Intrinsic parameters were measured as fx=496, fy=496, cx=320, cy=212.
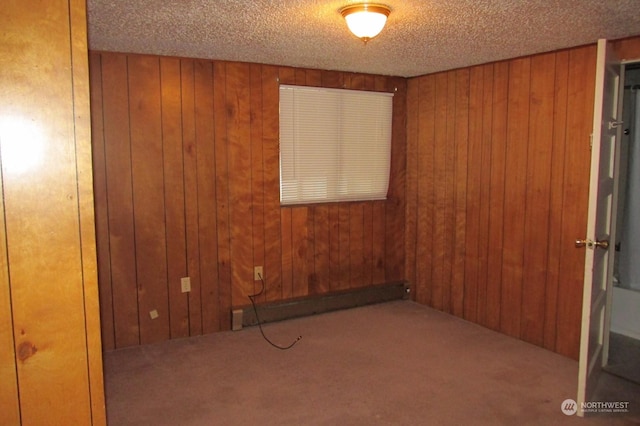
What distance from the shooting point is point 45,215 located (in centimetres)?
148

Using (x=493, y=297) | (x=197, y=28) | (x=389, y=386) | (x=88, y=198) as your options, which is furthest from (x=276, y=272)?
(x=88, y=198)

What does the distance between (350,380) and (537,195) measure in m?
1.89

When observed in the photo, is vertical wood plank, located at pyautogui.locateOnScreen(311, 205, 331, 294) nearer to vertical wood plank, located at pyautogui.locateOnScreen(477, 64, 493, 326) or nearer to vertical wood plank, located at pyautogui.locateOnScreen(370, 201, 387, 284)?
vertical wood plank, located at pyautogui.locateOnScreen(370, 201, 387, 284)

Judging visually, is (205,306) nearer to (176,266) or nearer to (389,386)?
(176,266)

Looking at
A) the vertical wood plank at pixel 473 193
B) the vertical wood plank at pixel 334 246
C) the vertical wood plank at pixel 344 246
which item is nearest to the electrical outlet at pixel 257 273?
the vertical wood plank at pixel 334 246

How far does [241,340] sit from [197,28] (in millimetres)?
2252

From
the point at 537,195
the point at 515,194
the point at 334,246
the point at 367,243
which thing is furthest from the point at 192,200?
the point at 537,195

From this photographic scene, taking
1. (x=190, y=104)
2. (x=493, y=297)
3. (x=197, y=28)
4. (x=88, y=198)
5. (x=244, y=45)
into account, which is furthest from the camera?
(x=493, y=297)

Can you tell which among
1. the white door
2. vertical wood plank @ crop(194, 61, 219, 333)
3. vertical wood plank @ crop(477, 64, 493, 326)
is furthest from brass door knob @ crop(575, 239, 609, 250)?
vertical wood plank @ crop(194, 61, 219, 333)

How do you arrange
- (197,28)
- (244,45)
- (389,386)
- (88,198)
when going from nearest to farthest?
(88,198), (197,28), (389,386), (244,45)

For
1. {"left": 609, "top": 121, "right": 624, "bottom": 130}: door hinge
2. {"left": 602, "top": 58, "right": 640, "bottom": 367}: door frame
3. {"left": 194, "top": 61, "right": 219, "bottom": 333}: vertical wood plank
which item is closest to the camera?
{"left": 609, "top": 121, "right": 624, "bottom": 130}: door hinge

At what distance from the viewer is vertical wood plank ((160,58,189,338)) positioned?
143 inches

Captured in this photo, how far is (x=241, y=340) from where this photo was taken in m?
3.80

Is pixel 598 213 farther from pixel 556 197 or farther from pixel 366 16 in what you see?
pixel 366 16
